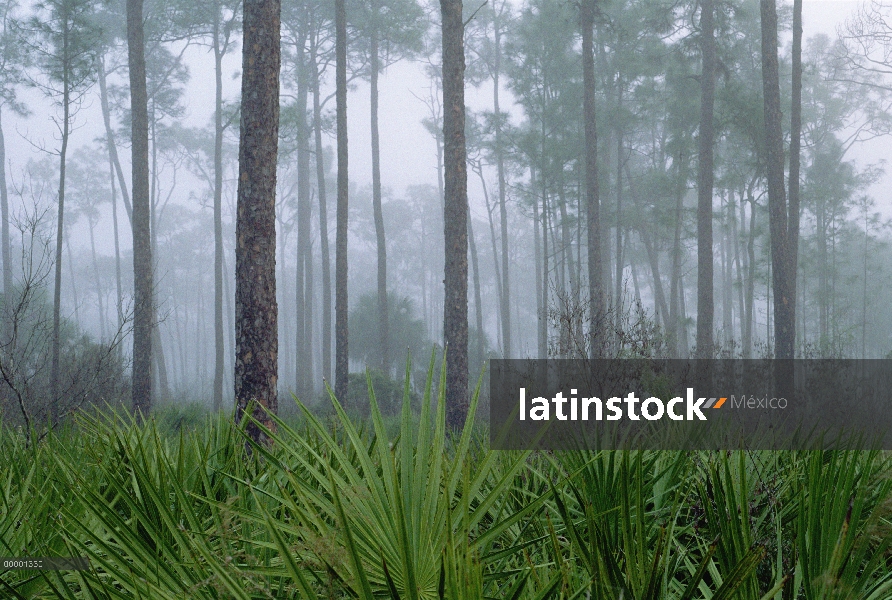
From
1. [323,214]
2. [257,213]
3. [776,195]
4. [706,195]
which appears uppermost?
[323,214]

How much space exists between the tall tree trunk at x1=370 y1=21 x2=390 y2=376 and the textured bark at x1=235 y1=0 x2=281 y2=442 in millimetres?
11960

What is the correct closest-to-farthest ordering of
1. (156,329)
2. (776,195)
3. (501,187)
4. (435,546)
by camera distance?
(435,546)
(776,195)
(156,329)
(501,187)

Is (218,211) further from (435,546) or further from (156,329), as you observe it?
(435,546)

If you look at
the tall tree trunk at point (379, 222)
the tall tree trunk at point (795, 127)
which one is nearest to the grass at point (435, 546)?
the tall tree trunk at point (795, 127)

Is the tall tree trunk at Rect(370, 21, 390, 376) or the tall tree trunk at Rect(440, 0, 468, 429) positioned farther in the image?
the tall tree trunk at Rect(370, 21, 390, 376)

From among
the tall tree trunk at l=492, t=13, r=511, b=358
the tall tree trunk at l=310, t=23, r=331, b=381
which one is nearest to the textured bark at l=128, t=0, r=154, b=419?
the tall tree trunk at l=310, t=23, r=331, b=381

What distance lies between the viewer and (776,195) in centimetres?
1316

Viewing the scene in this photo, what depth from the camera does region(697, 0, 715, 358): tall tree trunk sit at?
1521 centimetres

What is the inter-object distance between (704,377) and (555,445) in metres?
9.34

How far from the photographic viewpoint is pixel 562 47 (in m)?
24.4

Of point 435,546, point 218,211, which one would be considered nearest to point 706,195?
point 435,546

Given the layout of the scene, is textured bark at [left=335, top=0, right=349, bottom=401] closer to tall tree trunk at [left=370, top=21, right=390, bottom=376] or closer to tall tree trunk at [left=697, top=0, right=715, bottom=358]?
tall tree trunk at [left=370, top=21, right=390, bottom=376]

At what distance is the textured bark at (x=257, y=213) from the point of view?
6715 mm

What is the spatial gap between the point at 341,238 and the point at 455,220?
6.05m
